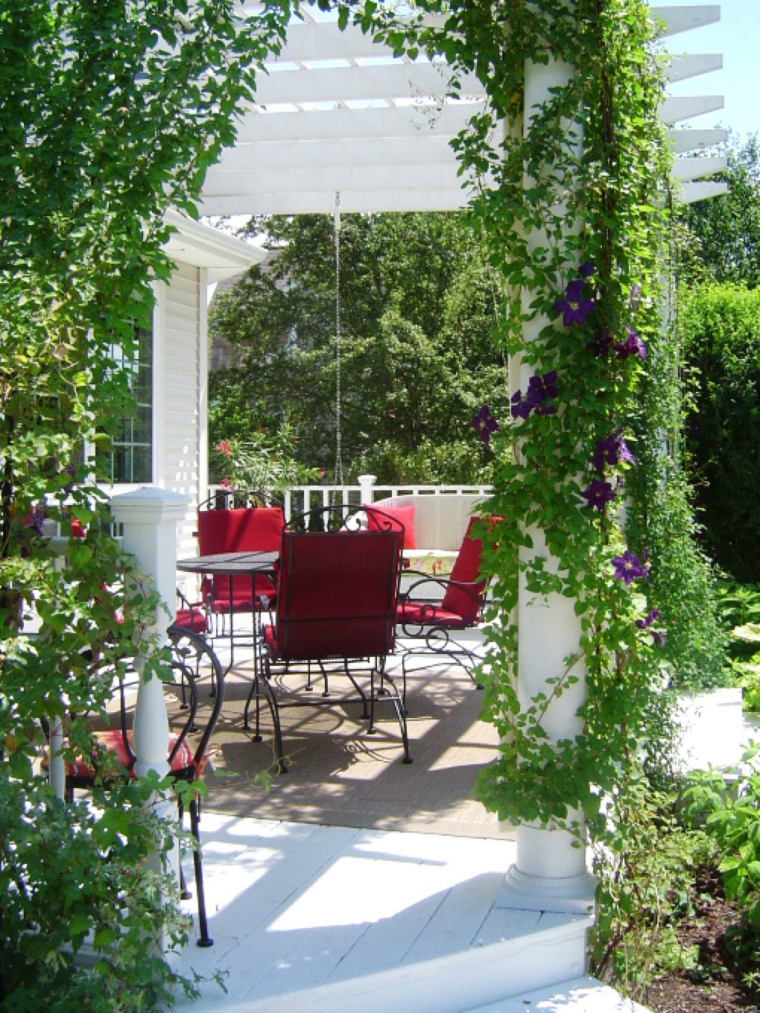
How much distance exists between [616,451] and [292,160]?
4290mm

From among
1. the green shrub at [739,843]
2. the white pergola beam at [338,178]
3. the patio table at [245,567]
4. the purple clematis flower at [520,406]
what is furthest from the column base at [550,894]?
the white pergola beam at [338,178]

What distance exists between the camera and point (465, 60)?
108 inches

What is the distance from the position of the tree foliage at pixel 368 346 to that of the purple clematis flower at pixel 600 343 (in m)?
14.7

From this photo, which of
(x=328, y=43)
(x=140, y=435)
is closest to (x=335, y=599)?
(x=328, y=43)

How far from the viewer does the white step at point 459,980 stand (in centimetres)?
234

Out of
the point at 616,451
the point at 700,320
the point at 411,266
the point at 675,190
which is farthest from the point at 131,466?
the point at 411,266

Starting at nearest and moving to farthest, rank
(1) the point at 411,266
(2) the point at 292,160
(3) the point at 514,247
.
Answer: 1. (3) the point at 514,247
2. (2) the point at 292,160
3. (1) the point at 411,266

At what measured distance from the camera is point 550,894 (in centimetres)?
274

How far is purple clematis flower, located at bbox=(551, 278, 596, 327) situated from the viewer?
8.56 ft

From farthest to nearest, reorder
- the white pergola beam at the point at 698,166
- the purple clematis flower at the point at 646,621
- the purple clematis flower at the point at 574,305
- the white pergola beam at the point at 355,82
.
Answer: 1. the white pergola beam at the point at 698,166
2. the white pergola beam at the point at 355,82
3. the purple clematis flower at the point at 646,621
4. the purple clematis flower at the point at 574,305

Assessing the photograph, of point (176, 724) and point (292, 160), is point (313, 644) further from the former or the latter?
point (292, 160)

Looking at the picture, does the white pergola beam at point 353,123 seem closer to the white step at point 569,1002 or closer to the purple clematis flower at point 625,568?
the purple clematis flower at point 625,568

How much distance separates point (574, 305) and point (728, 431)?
185 inches

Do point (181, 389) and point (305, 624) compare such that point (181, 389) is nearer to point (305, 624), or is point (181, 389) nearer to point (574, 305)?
point (305, 624)
